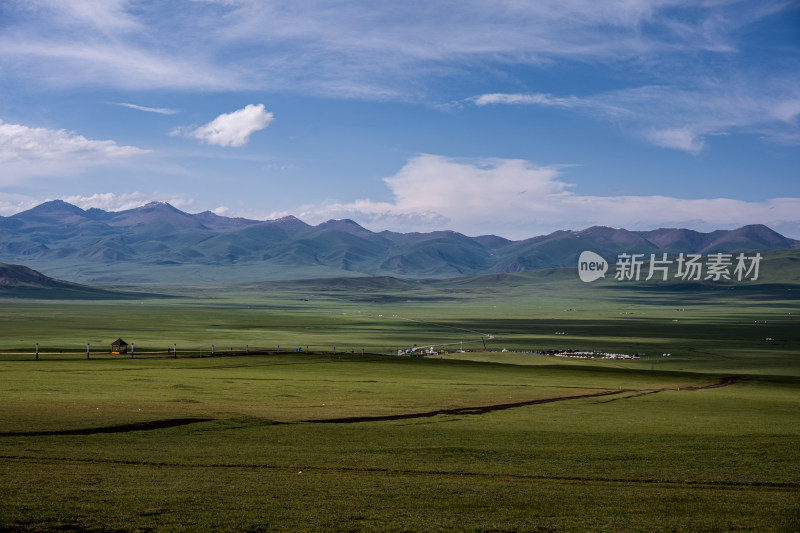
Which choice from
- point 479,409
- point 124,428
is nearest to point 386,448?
point 124,428

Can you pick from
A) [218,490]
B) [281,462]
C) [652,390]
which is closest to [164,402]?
[281,462]

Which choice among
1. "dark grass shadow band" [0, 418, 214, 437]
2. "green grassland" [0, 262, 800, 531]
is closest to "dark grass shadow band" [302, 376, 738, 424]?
"green grassland" [0, 262, 800, 531]

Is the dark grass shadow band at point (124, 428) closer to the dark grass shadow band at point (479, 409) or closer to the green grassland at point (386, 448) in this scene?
the green grassland at point (386, 448)

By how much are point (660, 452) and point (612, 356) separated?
71998 mm

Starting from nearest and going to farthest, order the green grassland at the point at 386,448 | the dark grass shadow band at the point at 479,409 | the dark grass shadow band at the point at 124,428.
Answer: the green grassland at the point at 386,448
the dark grass shadow band at the point at 124,428
the dark grass shadow band at the point at 479,409

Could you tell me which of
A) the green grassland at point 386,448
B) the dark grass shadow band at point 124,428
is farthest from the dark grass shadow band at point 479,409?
the dark grass shadow band at point 124,428

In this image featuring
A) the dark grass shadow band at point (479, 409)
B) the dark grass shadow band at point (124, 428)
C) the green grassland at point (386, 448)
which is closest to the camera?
the green grassland at point (386, 448)

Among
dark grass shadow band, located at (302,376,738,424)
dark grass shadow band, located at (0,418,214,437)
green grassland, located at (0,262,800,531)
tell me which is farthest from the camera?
dark grass shadow band, located at (302,376,738,424)

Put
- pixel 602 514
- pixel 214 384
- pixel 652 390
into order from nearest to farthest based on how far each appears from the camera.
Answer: pixel 602 514, pixel 214 384, pixel 652 390

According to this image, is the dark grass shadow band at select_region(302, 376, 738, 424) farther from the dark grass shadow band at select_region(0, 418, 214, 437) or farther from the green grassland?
the dark grass shadow band at select_region(0, 418, 214, 437)

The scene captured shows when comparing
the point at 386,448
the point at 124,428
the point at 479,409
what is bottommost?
the point at 479,409

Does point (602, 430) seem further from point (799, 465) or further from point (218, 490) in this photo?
point (218, 490)

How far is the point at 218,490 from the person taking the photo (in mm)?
21938

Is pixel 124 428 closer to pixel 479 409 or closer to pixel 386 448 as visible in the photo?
pixel 386 448
